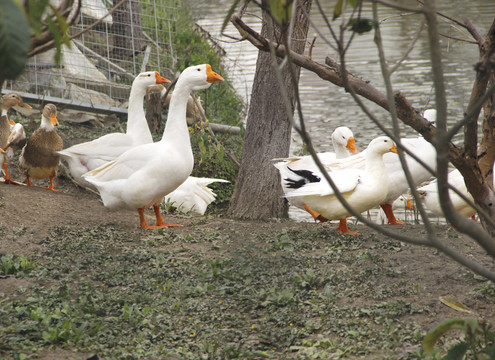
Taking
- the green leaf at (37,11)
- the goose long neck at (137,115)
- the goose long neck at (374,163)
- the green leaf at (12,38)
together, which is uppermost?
the green leaf at (37,11)

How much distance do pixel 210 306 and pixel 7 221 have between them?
7.31ft

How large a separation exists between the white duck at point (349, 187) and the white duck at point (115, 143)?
230 centimetres

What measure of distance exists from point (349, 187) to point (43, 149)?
11.6 ft

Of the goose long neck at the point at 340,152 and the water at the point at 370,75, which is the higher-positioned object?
the water at the point at 370,75

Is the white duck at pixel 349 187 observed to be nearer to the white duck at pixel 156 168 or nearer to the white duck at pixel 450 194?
the white duck at pixel 450 194

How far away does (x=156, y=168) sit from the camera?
5.24m

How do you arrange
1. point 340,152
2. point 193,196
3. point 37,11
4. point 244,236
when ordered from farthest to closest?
point 193,196 → point 340,152 → point 244,236 → point 37,11

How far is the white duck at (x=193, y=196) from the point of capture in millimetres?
7059

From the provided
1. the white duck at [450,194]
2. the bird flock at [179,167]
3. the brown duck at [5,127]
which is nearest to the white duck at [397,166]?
the bird flock at [179,167]

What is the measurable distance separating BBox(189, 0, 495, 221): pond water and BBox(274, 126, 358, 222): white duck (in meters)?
1.90

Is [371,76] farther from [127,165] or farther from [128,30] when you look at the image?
[127,165]

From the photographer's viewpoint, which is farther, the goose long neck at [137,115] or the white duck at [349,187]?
the goose long neck at [137,115]

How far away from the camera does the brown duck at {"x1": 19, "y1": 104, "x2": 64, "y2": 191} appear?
22.1 feet

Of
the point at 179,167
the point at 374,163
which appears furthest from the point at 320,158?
the point at 179,167
